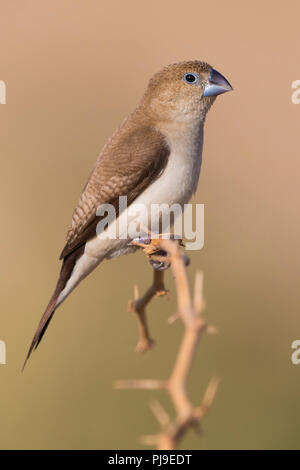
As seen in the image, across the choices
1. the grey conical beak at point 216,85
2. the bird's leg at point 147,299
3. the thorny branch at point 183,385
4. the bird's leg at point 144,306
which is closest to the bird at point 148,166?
the grey conical beak at point 216,85

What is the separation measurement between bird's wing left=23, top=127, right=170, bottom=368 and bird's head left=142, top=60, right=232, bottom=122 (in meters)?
0.29

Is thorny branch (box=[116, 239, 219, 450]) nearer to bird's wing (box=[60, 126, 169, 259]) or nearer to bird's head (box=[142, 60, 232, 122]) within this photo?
bird's wing (box=[60, 126, 169, 259])

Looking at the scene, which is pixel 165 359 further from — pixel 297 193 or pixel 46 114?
pixel 46 114

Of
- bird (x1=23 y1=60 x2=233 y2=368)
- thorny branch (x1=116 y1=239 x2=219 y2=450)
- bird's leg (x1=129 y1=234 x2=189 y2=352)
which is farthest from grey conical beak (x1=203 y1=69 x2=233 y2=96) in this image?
thorny branch (x1=116 y1=239 x2=219 y2=450)

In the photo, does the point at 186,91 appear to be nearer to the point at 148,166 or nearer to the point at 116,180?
the point at 148,166

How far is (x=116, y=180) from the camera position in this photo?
409 centimetres

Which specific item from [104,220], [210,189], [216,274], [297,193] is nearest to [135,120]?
[104,220]

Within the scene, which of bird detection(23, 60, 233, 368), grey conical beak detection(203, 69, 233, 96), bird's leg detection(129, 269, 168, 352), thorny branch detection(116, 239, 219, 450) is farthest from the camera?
grey conical beak detection(203, 69, 233, 96)

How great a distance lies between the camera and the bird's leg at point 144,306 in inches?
71.0

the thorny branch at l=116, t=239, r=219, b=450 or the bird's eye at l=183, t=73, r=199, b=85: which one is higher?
the bird's eye at l=183, t=73, r=199, b=85

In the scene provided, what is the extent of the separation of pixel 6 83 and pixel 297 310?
3.98 meters

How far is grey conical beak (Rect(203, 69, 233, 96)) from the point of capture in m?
4.28

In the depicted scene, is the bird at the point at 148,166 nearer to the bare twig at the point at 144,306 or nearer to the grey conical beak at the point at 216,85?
the grey conical beak at the point at 216,85

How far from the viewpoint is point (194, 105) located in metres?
4.36
